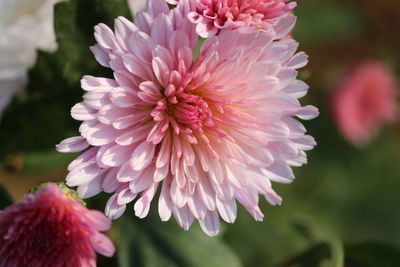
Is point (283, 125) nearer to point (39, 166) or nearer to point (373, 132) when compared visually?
point (39, 166)

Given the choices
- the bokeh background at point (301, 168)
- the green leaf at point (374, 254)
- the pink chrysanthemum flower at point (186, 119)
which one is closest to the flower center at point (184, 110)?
the pink chrysanthemum flower at point (186, 119)

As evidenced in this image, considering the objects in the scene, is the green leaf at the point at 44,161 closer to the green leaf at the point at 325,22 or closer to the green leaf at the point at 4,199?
the green leaf at the point at 4,199

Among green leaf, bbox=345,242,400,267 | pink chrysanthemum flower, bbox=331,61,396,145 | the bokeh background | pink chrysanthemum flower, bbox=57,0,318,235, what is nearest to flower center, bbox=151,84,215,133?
pink chrysanthemum flower, bbox=57,0,318,235

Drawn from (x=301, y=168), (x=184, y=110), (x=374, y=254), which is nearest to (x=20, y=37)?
(x=184, y=110)

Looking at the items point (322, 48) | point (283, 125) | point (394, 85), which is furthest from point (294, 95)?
point (322, 48)

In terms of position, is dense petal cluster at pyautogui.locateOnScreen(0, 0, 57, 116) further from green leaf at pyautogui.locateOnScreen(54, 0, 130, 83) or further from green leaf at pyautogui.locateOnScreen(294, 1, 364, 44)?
green leaf at pyautogui.locateOnScreen(294, 1, 364, 44)
